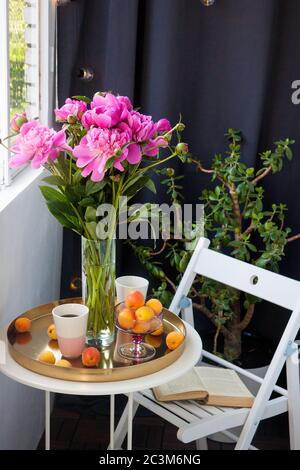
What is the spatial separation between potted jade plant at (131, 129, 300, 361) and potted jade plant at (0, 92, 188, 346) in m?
0.80

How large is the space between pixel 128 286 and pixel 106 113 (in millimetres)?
543

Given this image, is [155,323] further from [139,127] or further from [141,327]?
[139,127]

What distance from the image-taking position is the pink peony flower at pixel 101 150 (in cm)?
153

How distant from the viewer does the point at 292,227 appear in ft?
9.02

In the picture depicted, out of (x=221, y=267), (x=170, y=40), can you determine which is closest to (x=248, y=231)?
(x=221, y=267)

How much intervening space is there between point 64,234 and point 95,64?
2.22 feet

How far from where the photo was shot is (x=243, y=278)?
209 cm

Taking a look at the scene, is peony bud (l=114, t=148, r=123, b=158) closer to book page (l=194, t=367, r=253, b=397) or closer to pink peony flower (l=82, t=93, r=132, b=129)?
pink peony flower (l=82, t=93, r=132, b=129)

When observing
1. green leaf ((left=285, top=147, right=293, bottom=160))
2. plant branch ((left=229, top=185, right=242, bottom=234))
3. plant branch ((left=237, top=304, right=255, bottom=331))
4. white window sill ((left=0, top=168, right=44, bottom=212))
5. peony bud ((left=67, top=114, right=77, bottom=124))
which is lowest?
plant branch ((left=237, top=304, right=255, bottom=331))

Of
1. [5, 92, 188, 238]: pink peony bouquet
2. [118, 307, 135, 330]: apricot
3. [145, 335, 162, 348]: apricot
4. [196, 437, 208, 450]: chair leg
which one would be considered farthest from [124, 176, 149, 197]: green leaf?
[196, 437, 208, 450]: chair leg

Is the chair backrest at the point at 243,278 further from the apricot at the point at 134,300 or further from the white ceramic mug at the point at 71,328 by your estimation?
the white ceramic mug at the point at 71,328

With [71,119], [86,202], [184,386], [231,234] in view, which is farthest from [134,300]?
[231,234]

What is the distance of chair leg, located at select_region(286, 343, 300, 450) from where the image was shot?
195 cm
